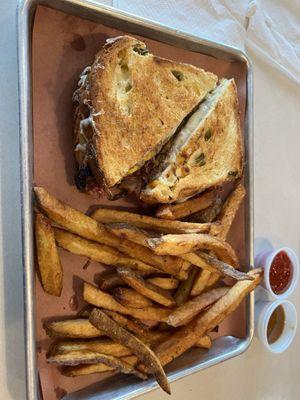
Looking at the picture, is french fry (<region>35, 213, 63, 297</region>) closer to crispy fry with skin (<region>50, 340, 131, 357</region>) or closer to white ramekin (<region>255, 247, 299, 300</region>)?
crispy fry with skin (<region>50, 340, 131, 357</region>)

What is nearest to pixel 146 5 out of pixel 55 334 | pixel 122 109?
pixel 122 109

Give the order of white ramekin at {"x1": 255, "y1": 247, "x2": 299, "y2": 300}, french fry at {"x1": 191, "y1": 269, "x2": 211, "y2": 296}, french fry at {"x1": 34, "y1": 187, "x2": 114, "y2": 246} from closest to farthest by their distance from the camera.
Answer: french fry at {"x1": 34, "y1": 187, "x2": 114, "y2": 246}, french fry at {"x1": 191, "y1": 269, "x2": 211, "y2": 296}, white ramekin at {"x1": 255, "y1": 247, "x2": 299, "y2": 300}

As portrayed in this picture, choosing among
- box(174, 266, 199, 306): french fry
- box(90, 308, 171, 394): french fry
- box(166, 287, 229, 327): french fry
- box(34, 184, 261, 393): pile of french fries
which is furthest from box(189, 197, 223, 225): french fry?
box(90, 308, 171, 394): french fry

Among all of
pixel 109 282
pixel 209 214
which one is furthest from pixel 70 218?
pixel 209 214

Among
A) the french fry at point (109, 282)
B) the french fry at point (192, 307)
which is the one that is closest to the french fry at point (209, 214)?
the french fry at point (192, 307)

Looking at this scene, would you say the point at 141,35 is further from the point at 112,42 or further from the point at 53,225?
the point at 53,225

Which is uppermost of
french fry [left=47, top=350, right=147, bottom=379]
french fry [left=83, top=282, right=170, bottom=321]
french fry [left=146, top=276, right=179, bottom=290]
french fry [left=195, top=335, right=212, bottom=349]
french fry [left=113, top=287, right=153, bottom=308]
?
french fry [left=146, top=276, right=179, bottom=290]

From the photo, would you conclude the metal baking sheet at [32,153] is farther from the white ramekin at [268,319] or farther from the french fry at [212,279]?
the french fry at [212,279]
